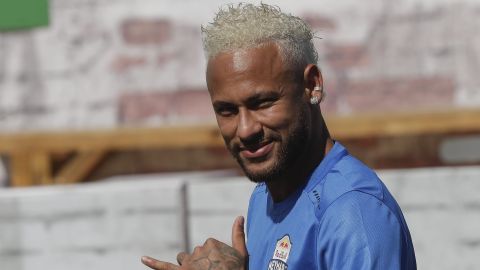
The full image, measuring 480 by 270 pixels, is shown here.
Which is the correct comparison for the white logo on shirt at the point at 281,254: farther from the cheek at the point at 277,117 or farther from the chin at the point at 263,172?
the cheek at the point at 277,117

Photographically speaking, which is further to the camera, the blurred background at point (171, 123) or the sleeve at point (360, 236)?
the blurred background at point (171, 123)

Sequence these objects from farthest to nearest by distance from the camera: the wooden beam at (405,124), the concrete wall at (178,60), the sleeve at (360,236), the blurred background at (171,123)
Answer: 1. the concrete wall at (178,60)
2. the wooden beam at (405,124)
3. the blurred background at (171,123)
4. the sleeve at (360,236)

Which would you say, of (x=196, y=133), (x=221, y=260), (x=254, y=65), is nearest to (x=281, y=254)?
(x=221, y=260)

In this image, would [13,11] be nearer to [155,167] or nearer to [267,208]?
[155,167]

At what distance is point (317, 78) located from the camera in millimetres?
2844

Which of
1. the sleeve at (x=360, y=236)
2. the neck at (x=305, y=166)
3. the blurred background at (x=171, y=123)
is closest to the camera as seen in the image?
the sleeve at (x=360, y=236)

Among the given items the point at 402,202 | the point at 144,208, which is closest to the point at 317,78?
the point at 402,202

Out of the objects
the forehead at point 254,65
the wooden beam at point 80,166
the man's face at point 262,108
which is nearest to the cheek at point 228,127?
the man's face at point 262,108

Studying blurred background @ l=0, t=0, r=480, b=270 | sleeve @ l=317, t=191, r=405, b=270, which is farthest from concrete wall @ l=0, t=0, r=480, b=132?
sleeve @ l=317, t=191, r=405, b=270

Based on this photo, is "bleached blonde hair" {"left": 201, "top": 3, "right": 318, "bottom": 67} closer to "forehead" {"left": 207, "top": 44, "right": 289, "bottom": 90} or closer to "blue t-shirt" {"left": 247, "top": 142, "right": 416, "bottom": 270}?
"forehead" {"left": 207, "top": 44, "right": 289, "bottom": 90}

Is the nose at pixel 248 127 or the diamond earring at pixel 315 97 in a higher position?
the diamond earring at pixel 315 97

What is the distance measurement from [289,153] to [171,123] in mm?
5039

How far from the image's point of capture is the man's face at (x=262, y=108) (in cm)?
274

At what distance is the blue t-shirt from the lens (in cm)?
247
